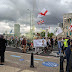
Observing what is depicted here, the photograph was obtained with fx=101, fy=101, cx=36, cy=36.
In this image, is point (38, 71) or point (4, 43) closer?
point (38, 71)

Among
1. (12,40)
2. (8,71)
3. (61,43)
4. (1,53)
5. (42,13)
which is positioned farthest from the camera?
(12,40)

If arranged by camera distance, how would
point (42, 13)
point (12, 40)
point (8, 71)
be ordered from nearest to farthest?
point (8, 71), point (42, 13), point (12, 40)

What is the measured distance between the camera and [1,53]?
254 inches

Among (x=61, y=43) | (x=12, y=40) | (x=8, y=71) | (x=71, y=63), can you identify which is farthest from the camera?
(x=12, y=40)

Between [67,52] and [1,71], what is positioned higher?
[67,52]

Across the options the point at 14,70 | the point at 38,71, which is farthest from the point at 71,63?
the point at 14,70

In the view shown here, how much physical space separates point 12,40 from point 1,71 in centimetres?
1328

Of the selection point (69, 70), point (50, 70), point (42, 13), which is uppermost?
point (42, 13)

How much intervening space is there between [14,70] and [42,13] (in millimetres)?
6399

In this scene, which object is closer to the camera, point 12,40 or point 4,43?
point 4,43

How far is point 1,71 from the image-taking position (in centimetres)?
505

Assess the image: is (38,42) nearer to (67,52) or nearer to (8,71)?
(8,71)

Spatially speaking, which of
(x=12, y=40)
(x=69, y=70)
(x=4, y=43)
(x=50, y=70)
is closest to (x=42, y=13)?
(x=4, y=43)

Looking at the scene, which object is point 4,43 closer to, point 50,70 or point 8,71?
point 8,71
